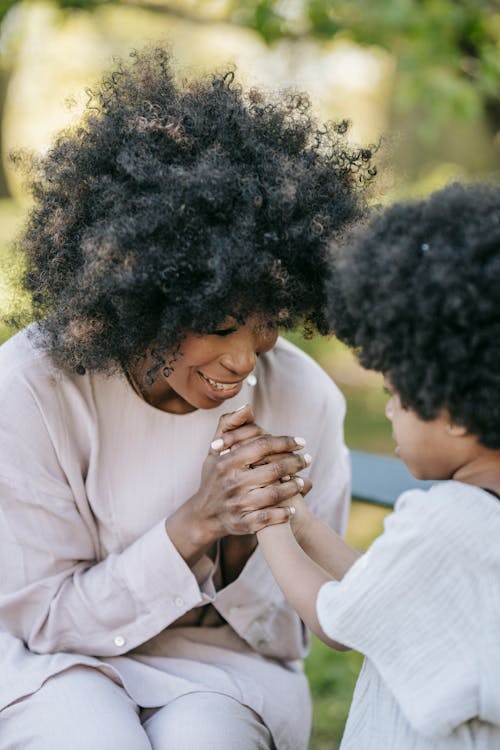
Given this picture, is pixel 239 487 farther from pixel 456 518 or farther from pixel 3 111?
pixel 3 111

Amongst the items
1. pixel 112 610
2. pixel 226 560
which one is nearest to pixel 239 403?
pixel 226 560

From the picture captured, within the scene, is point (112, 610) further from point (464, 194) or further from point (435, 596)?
point (464, 194)

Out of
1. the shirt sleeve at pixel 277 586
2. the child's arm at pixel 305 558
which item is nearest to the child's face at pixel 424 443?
the child's arm at pixel 305 558

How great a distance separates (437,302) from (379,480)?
1.60 meters

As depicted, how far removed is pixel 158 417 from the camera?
2.33m

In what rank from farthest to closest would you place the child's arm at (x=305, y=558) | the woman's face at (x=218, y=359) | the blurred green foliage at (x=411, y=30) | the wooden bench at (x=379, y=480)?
the blurred green foliage at (x=411, y=30)
the wooden bench at (x=379, y=480)
the woman's face at (x=218, y=359)
the child's arm at (x=305, y=558)

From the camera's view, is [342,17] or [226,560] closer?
[226,560]

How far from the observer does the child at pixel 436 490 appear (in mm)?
1582

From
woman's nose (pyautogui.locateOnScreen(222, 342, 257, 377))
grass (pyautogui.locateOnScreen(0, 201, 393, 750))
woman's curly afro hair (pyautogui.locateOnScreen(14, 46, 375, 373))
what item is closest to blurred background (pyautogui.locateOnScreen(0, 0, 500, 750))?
grass (pyautogui.locateOnScreen(0, 201, 393, 750))

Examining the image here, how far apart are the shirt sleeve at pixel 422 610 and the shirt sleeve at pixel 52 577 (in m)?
0.57

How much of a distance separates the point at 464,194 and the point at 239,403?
3.08ft

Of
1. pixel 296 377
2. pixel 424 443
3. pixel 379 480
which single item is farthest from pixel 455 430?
pixel 379 480

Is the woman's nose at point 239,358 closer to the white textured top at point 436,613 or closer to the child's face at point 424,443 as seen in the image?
the child's face at point 424,443

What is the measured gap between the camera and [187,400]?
7.33 feet
